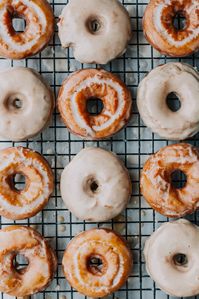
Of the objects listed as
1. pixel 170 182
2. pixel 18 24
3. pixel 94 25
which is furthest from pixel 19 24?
pixel 170 182

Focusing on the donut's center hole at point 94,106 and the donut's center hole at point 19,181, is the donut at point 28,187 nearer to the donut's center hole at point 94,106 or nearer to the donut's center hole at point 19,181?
the donut's center hole at point 19,181

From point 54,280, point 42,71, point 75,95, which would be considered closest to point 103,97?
point 75,95

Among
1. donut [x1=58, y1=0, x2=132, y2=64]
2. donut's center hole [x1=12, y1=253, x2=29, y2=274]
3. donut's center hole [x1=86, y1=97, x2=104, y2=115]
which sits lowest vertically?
donut's center hole [x1=12, y1=253, x2=29, y2=274]

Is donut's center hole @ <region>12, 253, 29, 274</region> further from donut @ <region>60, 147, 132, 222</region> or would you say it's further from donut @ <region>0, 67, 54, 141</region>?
donut @ <region>0, 67, 54, 141</region>

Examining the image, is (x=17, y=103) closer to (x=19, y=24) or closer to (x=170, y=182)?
(x=19, y=24)

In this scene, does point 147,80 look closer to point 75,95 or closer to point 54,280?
point 75,95

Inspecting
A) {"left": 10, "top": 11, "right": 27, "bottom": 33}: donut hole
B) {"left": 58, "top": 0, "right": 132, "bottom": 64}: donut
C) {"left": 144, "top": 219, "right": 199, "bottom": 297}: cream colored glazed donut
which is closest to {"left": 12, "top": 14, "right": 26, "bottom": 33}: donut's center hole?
{"left": 10, "top": 11, "right": 27, "bottom": 33}: donut hole

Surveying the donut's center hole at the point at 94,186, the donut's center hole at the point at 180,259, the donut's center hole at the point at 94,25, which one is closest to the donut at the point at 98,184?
the donut's center hole at the point at 94,186

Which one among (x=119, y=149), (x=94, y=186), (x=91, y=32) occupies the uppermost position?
(x=91, y=32)
